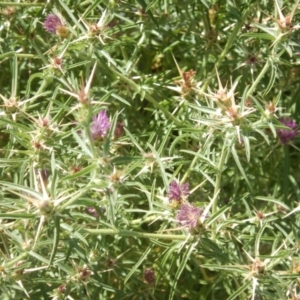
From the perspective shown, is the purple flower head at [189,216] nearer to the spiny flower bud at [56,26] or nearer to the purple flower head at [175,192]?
the purple flower head at [175,192]

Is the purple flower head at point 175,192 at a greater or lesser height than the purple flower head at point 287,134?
greater

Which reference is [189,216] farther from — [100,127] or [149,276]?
[149,276]

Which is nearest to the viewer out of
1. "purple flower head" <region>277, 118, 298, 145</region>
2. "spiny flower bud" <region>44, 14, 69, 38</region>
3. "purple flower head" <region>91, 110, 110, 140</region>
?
"purple flower head" <region>91, 110, 110, 140</region>

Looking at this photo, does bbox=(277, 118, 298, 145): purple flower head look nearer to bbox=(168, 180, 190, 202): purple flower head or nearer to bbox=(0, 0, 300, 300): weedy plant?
bbox=(0, 0, 300, 300): weedy plant

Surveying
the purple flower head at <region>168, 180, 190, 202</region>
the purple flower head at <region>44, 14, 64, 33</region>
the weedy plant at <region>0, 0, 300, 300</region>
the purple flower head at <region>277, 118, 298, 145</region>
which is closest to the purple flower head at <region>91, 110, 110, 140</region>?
the weedy plant at <region>0, 0, 300, 300</region>

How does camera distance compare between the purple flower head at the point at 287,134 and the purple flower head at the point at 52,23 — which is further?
the purple flower head at the point at 287,134

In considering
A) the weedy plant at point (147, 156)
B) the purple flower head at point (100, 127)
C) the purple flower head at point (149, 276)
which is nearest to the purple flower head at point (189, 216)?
the weedy plant at point (147, 156)

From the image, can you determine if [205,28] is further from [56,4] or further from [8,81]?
[8,81]

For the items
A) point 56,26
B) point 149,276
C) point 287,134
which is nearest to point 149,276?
point 149,276
